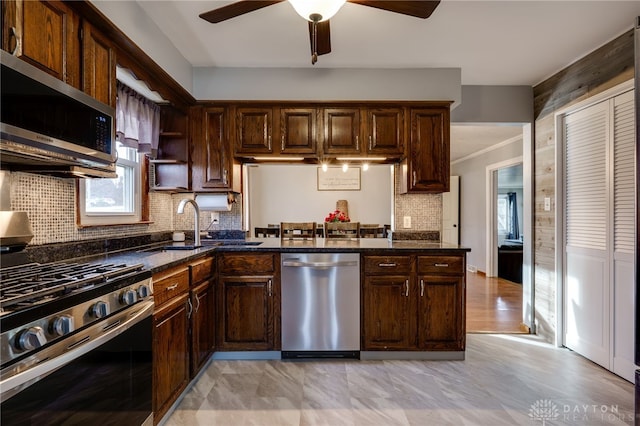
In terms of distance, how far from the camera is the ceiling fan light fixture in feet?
4.88

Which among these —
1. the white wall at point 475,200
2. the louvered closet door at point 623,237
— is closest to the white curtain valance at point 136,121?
the louvered closet door at point 623,237

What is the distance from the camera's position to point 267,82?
9.82 feet

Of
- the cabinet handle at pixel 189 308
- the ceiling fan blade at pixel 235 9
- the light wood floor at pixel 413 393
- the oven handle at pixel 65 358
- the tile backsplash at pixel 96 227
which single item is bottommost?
the light wood floor at pixel 413 393

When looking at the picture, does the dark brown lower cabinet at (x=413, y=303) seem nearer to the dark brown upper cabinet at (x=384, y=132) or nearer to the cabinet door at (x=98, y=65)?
the dark brown upper cabinet at (x=384, y=132)

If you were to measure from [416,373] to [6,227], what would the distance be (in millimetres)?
2592

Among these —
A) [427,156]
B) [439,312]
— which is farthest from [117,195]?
[439,312]

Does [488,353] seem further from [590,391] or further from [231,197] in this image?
[231,197]

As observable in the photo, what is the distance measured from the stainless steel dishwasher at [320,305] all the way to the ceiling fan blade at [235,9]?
166cm

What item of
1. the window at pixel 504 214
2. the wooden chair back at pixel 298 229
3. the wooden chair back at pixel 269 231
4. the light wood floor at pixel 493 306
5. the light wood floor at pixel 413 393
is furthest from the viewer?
the window at pixel 504 214

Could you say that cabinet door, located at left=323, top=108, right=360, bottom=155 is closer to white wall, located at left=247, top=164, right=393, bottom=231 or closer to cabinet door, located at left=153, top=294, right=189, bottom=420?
cabinet door, located at left=153, top=294, right=189, bottom=420

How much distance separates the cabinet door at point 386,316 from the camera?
269 centimetres

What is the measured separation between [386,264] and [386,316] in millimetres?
414

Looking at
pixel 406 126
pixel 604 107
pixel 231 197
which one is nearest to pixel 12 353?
pixel 231 197

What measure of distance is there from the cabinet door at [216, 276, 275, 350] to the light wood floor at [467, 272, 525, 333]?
6.82 ft
